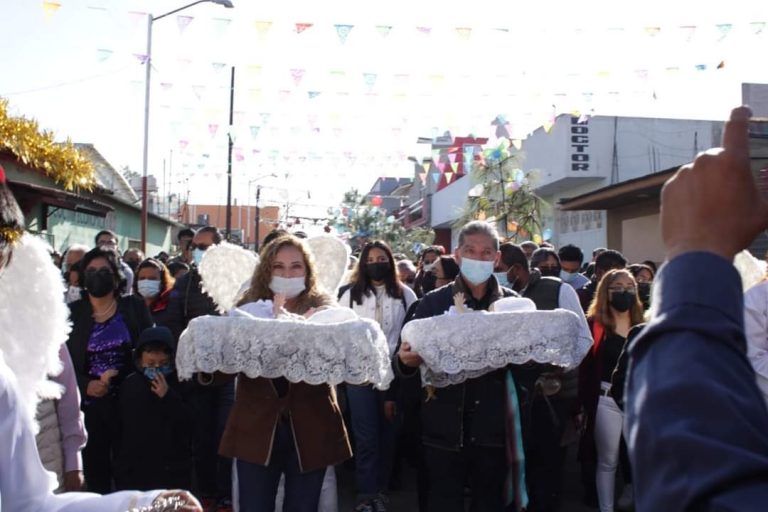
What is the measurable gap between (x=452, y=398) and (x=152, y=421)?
214cm

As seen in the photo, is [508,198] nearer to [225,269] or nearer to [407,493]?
[407,493]

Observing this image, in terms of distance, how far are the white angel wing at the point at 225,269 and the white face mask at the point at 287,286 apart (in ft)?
5.30

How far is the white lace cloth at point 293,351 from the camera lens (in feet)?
13.8

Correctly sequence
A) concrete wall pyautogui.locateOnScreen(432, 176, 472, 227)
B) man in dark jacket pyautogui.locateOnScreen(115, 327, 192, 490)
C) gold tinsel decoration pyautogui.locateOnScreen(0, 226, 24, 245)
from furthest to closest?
concrete wall pyautogui.locateOnScreen(432, 176, 472, 227) → man in dark jacket pyautogui.locateOnScreen(115, 327, 192, 490) → gold tinsel decoration pyautogui.locateOnScreen(0, 226, 24, 245)

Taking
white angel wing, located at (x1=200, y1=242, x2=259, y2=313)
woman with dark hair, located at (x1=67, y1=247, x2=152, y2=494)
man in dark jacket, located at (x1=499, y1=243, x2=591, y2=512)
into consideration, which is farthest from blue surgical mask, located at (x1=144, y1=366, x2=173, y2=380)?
man in dark jacket, located at (x1=499, y1=243, x2=591, y2=512)

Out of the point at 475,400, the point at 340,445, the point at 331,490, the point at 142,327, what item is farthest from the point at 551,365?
the point at 142,327

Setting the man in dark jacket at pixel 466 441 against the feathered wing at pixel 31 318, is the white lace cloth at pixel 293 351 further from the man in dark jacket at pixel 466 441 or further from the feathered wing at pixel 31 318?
the feathered wing at pixel 31 318

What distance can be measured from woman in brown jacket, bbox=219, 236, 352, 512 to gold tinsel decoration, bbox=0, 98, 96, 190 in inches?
54.5

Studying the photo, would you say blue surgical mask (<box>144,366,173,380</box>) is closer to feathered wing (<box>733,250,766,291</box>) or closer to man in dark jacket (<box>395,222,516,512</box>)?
man in dark jacket (<box>395,222,516,512</box>)

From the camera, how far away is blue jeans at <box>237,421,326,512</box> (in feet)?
14.4

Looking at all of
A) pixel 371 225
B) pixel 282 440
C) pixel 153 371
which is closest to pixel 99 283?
pixel 153 371

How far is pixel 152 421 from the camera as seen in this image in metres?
5.64

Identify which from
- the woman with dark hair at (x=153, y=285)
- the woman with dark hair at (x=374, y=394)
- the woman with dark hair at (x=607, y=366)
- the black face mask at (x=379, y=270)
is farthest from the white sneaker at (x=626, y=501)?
the woman with dark hair at (x=153, y=285)

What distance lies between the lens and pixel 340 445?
14.7 feet
